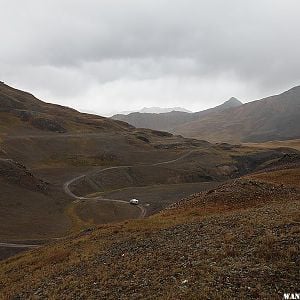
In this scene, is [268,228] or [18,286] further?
[18,286]

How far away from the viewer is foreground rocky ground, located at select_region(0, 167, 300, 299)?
864 inches

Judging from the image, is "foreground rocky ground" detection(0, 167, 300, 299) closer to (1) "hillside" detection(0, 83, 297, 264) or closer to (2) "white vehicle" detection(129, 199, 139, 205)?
(1) "hillside" detection(0, 83, 297, 264)

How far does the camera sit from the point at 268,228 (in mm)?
30062

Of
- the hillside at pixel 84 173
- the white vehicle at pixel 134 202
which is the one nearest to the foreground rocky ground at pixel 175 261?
the hillside at pixel 84 173

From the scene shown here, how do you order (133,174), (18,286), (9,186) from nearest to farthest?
(18,286), (9,186), (133,174)

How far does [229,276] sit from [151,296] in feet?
14.8

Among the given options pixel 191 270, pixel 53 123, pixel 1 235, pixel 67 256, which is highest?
Result: pixel 53 123

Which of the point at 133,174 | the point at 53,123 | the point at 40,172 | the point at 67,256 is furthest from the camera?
the point at 53,123

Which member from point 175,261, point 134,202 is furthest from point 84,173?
point 175,261

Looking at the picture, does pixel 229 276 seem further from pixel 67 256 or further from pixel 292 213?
pixel 67 256

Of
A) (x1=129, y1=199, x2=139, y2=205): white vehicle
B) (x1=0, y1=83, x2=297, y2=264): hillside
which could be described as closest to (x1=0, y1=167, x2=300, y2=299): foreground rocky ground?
(x1=0, y1=83, x2=297, y2=264): hillside

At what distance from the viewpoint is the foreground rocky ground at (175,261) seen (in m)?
21.9

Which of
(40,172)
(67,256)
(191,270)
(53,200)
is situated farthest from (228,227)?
(40,172)

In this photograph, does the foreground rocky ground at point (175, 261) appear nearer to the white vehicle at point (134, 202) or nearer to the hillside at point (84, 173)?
the hillside at point (84, 173)
